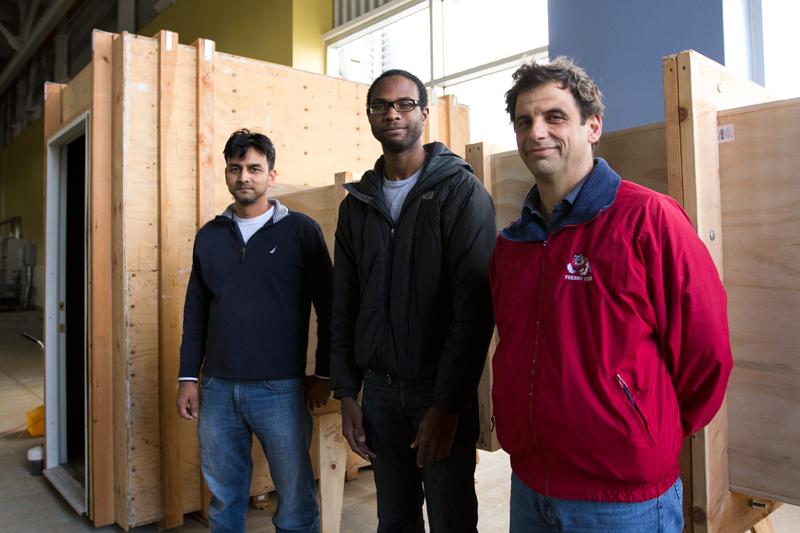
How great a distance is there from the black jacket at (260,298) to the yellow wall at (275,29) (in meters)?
5.94

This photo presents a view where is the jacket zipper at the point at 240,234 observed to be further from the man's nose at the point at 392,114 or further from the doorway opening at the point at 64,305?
the doorway opening at the point at 64,305

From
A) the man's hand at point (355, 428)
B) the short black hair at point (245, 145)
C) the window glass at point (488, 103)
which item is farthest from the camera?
the window glass at point (488, 103)

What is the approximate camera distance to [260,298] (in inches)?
94.5

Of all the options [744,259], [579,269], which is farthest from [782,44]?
[579,269]

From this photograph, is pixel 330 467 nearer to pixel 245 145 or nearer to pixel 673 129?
pixel 245 145

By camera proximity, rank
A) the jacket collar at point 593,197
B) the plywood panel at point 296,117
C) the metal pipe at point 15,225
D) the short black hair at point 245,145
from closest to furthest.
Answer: the jacket collar at point 593,197 < the short black hair at point 245,145 < the plywood panel at point 296,117 < the metal pipe at point 15,225

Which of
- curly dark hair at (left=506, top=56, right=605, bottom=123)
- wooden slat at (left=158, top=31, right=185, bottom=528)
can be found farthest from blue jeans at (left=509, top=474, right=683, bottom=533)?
wooden slat at (left=158, top=31, right=185, bottom=528)

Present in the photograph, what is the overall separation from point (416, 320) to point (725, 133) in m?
0.95

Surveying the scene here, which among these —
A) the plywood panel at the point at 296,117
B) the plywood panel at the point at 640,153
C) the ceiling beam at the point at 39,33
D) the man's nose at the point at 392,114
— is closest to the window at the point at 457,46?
the plywood panel at the point at 296,117

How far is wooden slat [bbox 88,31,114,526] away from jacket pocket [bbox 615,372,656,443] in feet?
9.55

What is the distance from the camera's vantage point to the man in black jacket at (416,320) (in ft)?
5.56

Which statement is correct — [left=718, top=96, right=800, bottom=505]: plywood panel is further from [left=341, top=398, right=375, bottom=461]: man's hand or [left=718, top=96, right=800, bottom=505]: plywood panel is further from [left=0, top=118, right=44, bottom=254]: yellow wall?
Answer: [left=0, top=118, right=44, bottom=254]: yellow wall

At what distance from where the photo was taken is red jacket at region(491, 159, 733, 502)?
46.6 inches

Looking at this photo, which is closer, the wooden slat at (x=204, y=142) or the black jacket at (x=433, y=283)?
the black jacket at (x=433, y=283)
